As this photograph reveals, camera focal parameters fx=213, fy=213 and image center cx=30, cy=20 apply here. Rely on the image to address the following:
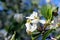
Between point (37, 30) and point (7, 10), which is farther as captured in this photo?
point (7, 10)

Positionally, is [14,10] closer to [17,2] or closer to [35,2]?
[17,2]

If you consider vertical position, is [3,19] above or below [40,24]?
below

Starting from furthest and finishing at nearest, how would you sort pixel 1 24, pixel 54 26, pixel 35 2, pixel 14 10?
pixel 35 2
pixel 14 10
pixel 1 24
pixel 54 26

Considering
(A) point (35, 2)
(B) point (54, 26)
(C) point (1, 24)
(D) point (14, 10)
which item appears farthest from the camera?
(A) point (35, 2)

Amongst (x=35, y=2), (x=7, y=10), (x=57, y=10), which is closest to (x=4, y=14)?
(x=7, y=10)

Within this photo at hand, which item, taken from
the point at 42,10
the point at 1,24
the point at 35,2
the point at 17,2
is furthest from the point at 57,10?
the point at 35,2

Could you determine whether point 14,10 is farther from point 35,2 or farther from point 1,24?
point 35,2

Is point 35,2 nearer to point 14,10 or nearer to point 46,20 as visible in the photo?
point 14,10

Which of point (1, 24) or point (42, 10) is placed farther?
point (1, 24)
